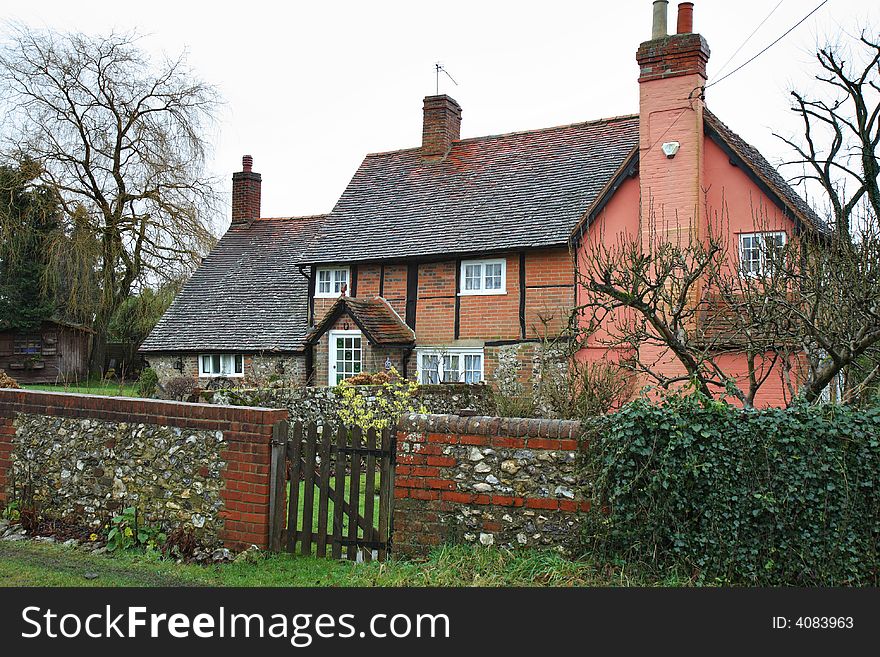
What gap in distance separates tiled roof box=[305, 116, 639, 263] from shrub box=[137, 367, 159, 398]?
698 cm

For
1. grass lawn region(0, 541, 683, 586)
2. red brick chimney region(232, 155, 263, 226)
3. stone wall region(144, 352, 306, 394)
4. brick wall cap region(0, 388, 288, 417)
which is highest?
red brick chimney region(232, 155, 263, 226)

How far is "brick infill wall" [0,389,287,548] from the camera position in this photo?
7781mm

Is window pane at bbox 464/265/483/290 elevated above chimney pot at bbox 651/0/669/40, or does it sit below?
below

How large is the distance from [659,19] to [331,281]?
11.4 metres

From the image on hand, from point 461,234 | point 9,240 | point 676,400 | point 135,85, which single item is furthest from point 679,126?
point 9,240

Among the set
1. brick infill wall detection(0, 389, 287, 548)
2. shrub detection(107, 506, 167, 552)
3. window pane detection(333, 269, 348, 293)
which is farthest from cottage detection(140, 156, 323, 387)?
shrub detection(107, 506, 167, 552)

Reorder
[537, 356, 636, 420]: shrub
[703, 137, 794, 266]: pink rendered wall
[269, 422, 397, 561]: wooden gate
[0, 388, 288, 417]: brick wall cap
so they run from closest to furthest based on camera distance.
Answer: [269, 422, 397, 561]: wooden gate, [0, 388, 288, 417]: brick wall cap, [537, 356, 636, 420]: shrub, [703, 137, 794, 266]: pink rendered wall

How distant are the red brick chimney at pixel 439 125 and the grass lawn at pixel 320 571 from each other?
19211 millimetres

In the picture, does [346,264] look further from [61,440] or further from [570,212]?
[61,440]

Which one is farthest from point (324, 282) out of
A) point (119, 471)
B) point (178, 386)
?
point (119, 471)

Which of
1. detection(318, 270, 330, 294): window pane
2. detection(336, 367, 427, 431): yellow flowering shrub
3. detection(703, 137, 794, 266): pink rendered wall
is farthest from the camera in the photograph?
detection(318, 270, 330, 294): window pane

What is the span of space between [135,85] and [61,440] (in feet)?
88.0

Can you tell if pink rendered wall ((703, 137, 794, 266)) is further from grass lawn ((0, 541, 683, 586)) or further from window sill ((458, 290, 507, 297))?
grass lawn ((0, 541, 683, 586))

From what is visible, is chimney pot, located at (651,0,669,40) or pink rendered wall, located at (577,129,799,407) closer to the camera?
pink rendered wall, located at (577,129,799,407)
